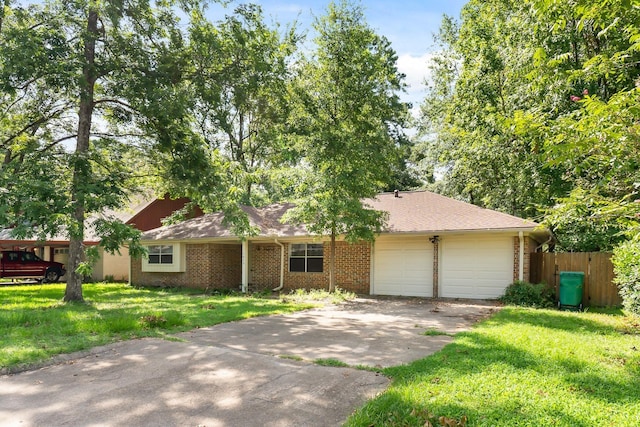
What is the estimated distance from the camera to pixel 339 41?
14367mm

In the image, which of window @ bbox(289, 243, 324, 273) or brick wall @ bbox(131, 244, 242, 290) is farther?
brick wall @ bbox(131, 244, 242, 290)

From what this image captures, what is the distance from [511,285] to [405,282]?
137 inches

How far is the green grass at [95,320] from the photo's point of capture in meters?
6.40

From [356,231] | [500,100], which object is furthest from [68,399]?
[500,100]

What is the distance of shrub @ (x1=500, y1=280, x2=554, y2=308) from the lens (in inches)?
479

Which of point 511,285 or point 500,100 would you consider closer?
point 511,285

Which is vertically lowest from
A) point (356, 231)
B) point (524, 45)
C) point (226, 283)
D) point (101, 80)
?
point (226, 283)

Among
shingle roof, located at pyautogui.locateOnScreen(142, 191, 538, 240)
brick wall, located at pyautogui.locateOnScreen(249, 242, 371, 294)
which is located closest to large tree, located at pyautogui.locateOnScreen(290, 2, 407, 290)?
brick wall, located at pyautogui.locateOnScreen(249, 242, 371, 294)

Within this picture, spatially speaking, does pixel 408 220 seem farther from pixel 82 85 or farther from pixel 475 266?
pixel 82 85

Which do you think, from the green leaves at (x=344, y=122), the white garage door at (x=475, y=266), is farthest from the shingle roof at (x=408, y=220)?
the green leaves at (x=344, y=122)

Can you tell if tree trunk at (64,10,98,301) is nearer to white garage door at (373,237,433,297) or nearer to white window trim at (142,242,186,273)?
white window trim at (142,242,186,273)

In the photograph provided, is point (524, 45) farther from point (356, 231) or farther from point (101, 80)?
point (101, 80)

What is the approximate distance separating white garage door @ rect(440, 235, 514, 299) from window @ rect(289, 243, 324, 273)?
4.64 m

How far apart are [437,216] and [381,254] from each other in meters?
2.39
